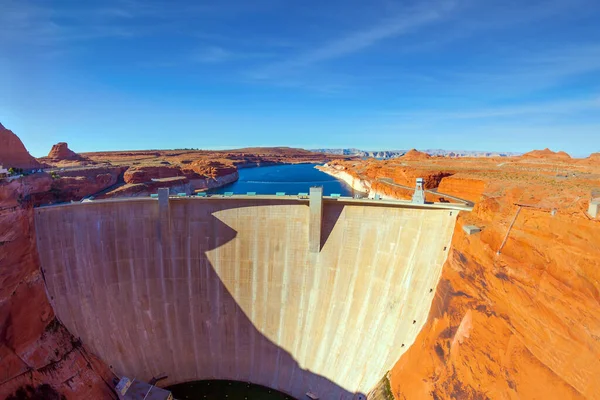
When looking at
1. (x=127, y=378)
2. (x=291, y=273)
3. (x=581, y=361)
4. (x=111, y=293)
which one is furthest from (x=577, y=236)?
(x=111, y=293)

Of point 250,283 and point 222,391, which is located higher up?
point 250,283

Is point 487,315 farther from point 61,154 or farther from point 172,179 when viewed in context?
point 61,154

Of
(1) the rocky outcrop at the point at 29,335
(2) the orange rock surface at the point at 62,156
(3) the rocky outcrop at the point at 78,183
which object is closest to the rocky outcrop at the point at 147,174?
(3) the rocky outcrop at the point at 78,183

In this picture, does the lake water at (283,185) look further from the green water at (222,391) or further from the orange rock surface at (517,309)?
the orange rock surface at (517,309)

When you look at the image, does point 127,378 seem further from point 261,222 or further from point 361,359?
point 361,359

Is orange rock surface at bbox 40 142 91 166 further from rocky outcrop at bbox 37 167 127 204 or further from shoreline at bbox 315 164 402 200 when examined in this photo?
shoreline at bbox 315 164 402 200

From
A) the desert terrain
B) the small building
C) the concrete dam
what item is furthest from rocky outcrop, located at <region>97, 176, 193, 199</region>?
the small building

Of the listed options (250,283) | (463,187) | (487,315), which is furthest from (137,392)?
(463,187)
